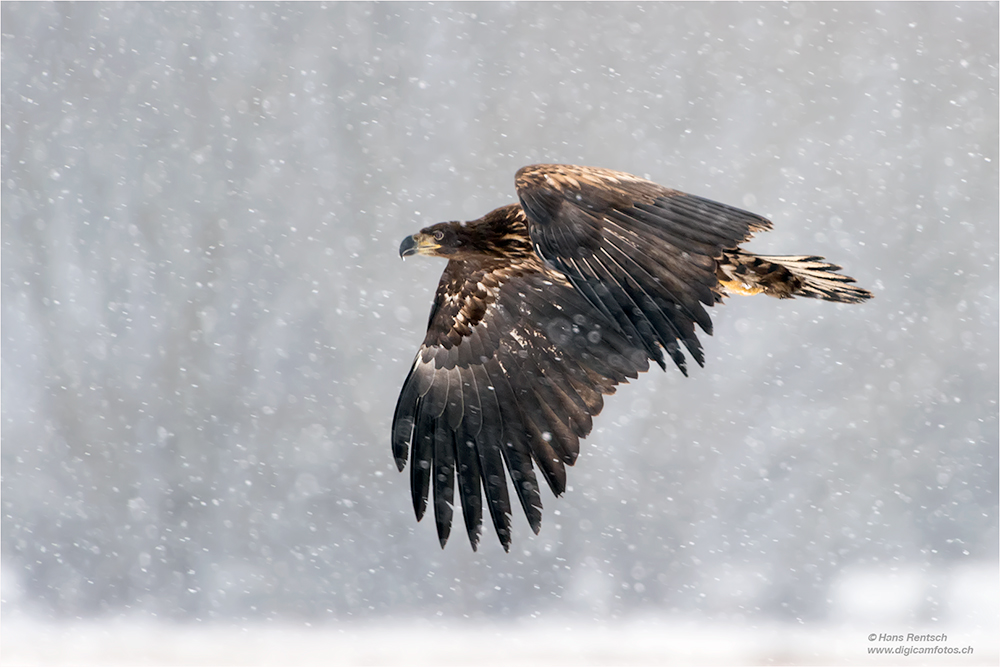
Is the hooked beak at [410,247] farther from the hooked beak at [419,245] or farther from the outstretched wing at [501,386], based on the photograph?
the outstretched wing at [501,386]

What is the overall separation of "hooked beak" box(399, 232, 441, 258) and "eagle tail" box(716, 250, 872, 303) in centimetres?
143

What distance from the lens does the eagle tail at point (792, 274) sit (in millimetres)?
3855

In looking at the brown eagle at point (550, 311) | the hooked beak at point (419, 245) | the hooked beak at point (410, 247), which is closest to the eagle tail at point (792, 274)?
the brown eagle at point (550, 311)

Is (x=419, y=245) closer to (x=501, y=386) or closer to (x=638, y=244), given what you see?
(x=501, y=386)

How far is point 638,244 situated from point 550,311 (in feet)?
4.43

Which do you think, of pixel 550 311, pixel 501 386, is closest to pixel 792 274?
pixel 550 311

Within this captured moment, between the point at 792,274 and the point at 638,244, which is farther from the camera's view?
the point at 792,274

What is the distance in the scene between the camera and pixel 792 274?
3920 mm

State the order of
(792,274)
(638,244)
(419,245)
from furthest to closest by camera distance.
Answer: (419,245) → (792,274) → (638,244)

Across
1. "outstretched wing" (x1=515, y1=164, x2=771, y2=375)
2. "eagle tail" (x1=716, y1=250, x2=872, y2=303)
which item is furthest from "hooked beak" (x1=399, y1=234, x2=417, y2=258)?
"eagle tail" (x1=716, y1=250, x2=872, y2=303)

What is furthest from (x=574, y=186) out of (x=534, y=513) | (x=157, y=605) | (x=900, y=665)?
(x=157, y=605)

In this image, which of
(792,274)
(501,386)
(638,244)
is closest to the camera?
(638,244)

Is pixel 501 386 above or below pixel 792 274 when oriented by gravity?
below

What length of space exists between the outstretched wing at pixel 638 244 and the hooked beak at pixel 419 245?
889 mm
